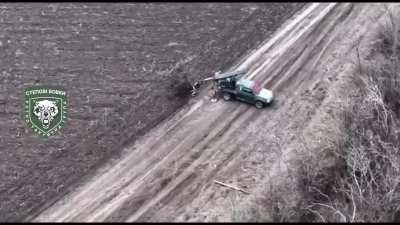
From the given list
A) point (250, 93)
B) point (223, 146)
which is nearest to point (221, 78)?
point (250, 93)

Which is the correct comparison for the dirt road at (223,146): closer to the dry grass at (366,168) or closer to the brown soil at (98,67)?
the brown soil at (98,67)

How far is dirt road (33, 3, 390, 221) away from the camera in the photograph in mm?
22266

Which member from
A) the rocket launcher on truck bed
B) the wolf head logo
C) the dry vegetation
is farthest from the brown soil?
the dry vegetation

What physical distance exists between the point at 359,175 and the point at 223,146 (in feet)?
19.9

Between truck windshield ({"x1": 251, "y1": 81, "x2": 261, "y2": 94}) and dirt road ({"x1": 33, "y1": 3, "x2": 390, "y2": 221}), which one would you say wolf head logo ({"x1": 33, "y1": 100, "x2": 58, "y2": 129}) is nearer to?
dirt road ({"x1": 33, "y1": 3, "x2": 390, "y2": 221})

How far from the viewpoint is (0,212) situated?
73.7 ft

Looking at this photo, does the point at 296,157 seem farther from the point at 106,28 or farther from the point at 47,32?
the point at 47,32

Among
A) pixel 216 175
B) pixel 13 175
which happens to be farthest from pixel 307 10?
pixel 13 175

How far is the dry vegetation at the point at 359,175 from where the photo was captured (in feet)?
64.5

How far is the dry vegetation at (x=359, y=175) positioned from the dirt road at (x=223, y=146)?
121 centimetres

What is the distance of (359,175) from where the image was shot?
22.4m

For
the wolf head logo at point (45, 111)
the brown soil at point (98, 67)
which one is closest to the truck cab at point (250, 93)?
the brown soil at point (98, 67)

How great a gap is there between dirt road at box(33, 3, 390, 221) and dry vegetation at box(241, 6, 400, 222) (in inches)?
47.5

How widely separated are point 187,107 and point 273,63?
A: 5709 mm
